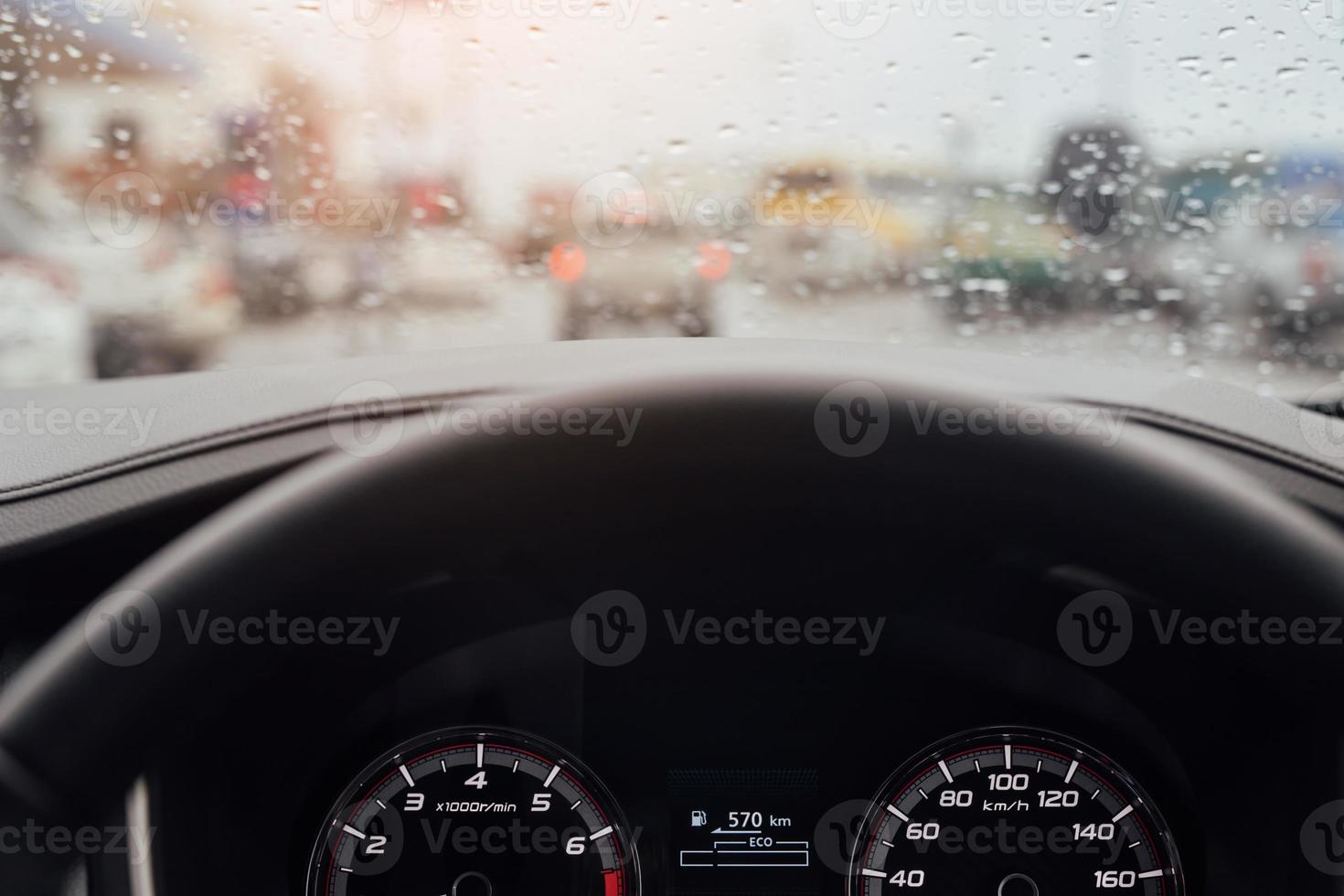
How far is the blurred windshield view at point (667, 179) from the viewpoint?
1370 millimetres

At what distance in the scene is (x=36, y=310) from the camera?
1.68 meters

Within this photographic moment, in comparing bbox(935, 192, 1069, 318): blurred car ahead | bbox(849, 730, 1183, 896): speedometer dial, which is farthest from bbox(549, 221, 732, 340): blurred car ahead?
bbox(849, 730, 1183, 896): speedometer dial

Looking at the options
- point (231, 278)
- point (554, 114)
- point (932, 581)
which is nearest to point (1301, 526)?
point (932, 581)

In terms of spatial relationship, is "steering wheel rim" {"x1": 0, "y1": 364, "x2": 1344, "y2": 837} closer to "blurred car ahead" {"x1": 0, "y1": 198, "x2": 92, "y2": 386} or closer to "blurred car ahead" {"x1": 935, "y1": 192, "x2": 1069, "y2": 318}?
"blurred car ahead" {"x1": 935, "y1": 192, "x2": 1069, "y2": 318}

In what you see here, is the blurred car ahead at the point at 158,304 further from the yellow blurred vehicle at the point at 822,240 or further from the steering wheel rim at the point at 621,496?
the yellow blurred vehicle at the point at 822,240

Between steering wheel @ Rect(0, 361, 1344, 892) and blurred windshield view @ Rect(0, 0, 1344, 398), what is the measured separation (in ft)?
1.02

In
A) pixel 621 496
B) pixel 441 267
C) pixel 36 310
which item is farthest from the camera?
pixel 36 310

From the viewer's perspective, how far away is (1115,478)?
3.58 ft

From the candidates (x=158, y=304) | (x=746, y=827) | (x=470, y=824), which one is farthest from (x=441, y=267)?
(x=746, y=827)

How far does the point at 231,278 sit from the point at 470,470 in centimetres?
81

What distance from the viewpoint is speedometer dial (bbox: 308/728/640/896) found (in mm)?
1284

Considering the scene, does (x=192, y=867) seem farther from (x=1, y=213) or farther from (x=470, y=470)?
(x=1, y=213)

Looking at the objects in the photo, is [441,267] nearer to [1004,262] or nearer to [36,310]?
[36,310]

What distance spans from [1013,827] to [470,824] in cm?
64
